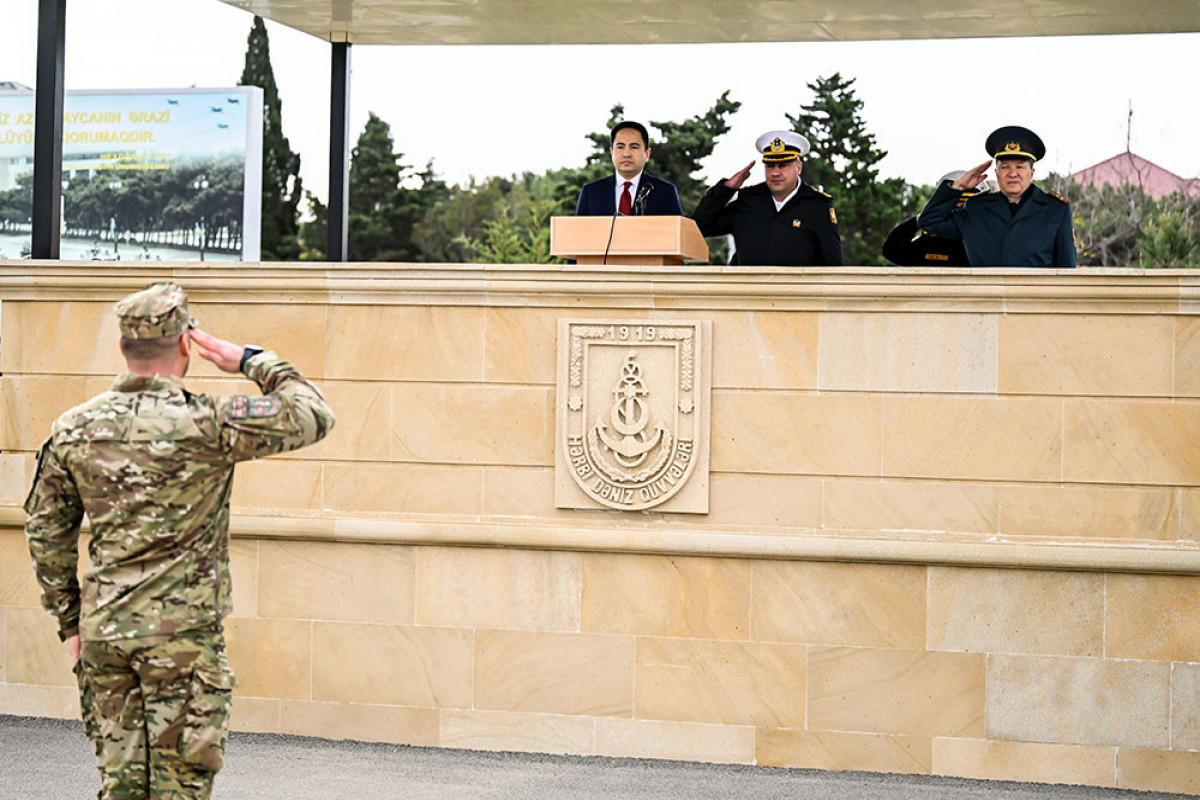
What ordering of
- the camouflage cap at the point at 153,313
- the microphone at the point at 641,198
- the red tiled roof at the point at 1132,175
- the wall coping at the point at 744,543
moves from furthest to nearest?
the red tiled roof at the point at 1132,175 → the microphone at the point at 641,198 → the wall coping at the point at 744,543 → the camouflage cap at the point at 153,313

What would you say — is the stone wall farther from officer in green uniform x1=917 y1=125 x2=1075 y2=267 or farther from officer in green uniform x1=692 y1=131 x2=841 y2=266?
officer in green uniform x1=692 y1=131 x2=841 y2=266

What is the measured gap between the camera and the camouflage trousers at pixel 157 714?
4922 millimetres

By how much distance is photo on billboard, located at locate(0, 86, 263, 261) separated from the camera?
1540cm

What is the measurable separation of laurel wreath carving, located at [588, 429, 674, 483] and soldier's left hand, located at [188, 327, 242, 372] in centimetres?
288

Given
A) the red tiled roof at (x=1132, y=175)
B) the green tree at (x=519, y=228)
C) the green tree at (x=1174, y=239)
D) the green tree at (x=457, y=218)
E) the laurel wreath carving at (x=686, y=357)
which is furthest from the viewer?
the green tree at (x=457, y=218)

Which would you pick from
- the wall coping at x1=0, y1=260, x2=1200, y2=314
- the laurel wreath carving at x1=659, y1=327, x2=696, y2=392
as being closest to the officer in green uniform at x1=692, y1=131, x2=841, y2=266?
the wall coping at x1=0, y1=260, x2=1200, y2=314

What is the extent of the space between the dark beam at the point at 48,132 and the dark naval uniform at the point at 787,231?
3415 mm

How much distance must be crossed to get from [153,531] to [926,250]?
4907 mm

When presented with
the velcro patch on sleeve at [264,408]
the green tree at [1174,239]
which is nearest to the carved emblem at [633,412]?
the velcro patch on sleeve at [264,408]

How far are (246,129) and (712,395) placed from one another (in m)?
9.16

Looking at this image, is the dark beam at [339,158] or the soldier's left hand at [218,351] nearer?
the soldier's left hand at [218,351]

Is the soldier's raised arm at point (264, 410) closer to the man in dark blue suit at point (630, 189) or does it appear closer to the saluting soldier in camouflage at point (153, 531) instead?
the saluting soldier in camouflage at point (153, 531)

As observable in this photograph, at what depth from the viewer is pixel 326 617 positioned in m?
7.95

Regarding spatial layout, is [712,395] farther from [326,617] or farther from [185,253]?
[185,253]
